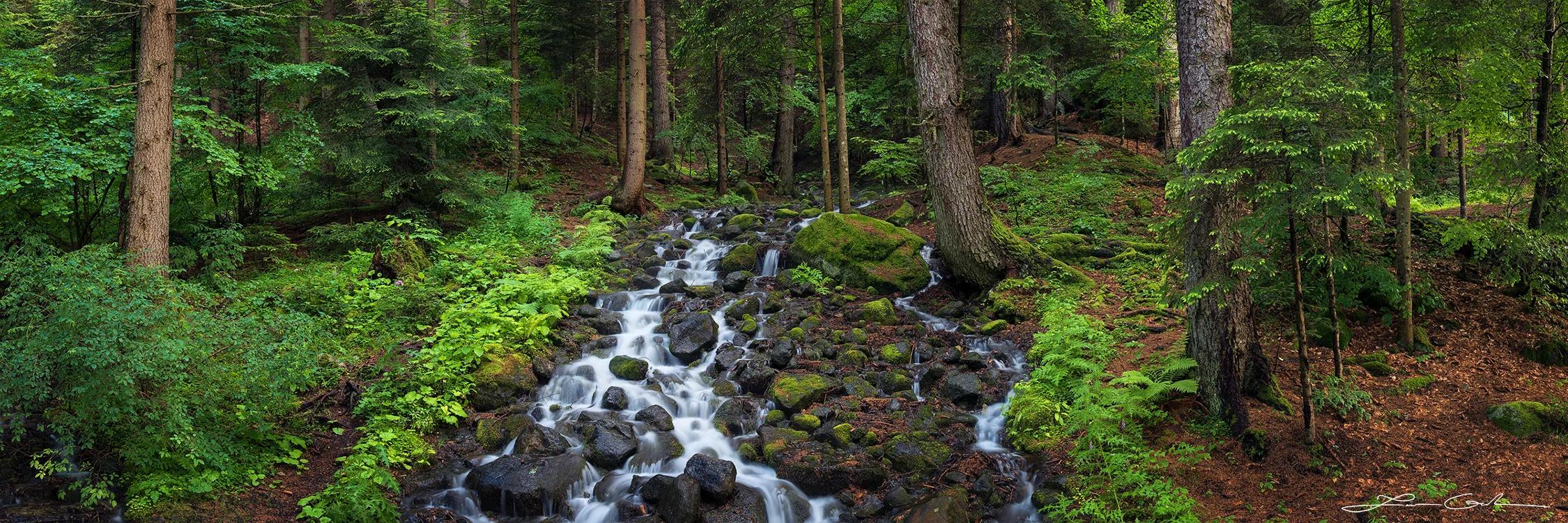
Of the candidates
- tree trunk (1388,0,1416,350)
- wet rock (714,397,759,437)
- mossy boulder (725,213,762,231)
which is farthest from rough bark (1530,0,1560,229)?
mossy boulder (725,213,762,231)

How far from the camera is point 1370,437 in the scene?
6.03 meters

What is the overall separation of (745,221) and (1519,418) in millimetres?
12364

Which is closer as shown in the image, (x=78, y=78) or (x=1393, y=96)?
(x=1393, y=96)

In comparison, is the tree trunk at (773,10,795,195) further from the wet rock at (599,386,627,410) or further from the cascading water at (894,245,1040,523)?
the wet rock at (599,386,627,410)

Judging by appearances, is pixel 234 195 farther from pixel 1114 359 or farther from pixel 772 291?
pixel 1114 359

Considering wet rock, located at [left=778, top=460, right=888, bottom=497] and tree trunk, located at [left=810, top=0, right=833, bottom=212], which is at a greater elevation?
tree trunk, located at [left=810, top=0, right=833, bottom=212]

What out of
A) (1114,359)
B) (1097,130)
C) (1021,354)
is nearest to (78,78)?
(1021,354)

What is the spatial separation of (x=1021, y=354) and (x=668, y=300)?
5512 mm

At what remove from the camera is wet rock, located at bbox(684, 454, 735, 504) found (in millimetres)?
6926

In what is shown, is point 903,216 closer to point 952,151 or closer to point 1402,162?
point 952,151

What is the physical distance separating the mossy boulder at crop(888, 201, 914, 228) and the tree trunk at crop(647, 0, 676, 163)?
22.5 ft

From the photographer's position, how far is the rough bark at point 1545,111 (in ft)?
25.3

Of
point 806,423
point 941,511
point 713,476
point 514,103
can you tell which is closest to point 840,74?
point 806,423

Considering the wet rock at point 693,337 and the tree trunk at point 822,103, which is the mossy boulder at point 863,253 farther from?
the wet rock at point 693,337
